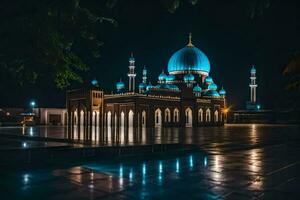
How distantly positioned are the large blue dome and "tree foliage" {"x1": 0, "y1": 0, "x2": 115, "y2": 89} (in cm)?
5907

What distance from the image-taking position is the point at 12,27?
24.7 ft

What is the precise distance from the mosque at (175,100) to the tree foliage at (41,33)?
39.7m

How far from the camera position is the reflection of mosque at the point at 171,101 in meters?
54.9

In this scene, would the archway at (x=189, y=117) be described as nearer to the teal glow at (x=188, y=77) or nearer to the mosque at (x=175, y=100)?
the mosque at (x=175, y=100)

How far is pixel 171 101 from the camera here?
60094 mm

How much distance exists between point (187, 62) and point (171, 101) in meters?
11.6

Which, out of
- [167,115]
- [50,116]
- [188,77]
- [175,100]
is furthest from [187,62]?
[50,116]

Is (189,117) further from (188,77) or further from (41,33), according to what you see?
(41,33)

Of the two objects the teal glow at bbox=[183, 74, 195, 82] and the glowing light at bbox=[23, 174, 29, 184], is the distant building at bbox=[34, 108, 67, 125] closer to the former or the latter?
the teal glow at bbox=[183, 74, 195, 82]

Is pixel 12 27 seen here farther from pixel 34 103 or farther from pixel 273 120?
pixel 273 120

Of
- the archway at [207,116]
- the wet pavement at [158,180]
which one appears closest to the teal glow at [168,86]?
the archway at [207,116]

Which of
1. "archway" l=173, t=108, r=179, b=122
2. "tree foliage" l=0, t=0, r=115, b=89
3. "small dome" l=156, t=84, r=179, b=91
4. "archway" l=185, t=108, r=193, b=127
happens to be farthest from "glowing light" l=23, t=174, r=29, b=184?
"archway" l=185, t=108, r=193, b=127

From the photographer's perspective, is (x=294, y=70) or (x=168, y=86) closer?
(x=294, y=70)

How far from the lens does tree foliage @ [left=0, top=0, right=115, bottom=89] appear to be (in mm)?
7406
